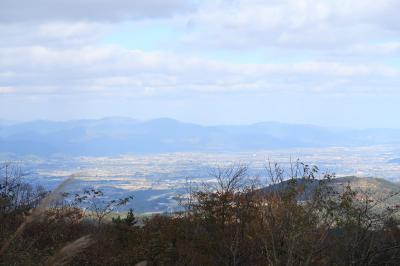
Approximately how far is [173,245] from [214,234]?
2490mm

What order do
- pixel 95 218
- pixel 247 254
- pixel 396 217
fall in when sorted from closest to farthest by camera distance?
pixel 247 254, pixel 396 217, pixel 95 218

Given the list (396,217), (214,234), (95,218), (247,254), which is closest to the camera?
(247,254)

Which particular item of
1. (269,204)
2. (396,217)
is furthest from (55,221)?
(396,217)

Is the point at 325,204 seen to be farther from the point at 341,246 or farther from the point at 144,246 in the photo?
the point at 144,246

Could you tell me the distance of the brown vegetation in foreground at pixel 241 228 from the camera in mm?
18234

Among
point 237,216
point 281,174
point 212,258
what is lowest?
point 212,258

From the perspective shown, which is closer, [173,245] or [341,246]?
[341,246]

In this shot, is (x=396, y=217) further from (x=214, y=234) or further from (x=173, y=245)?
(x=173, y=245)

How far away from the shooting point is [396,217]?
3186 cm

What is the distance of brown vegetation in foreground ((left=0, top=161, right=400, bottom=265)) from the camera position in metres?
18.2

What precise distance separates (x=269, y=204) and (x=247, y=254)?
21.0 feet

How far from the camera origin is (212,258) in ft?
82.8

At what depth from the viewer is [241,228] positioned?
26.2 m

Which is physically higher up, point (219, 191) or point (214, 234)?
point (219, 191)
